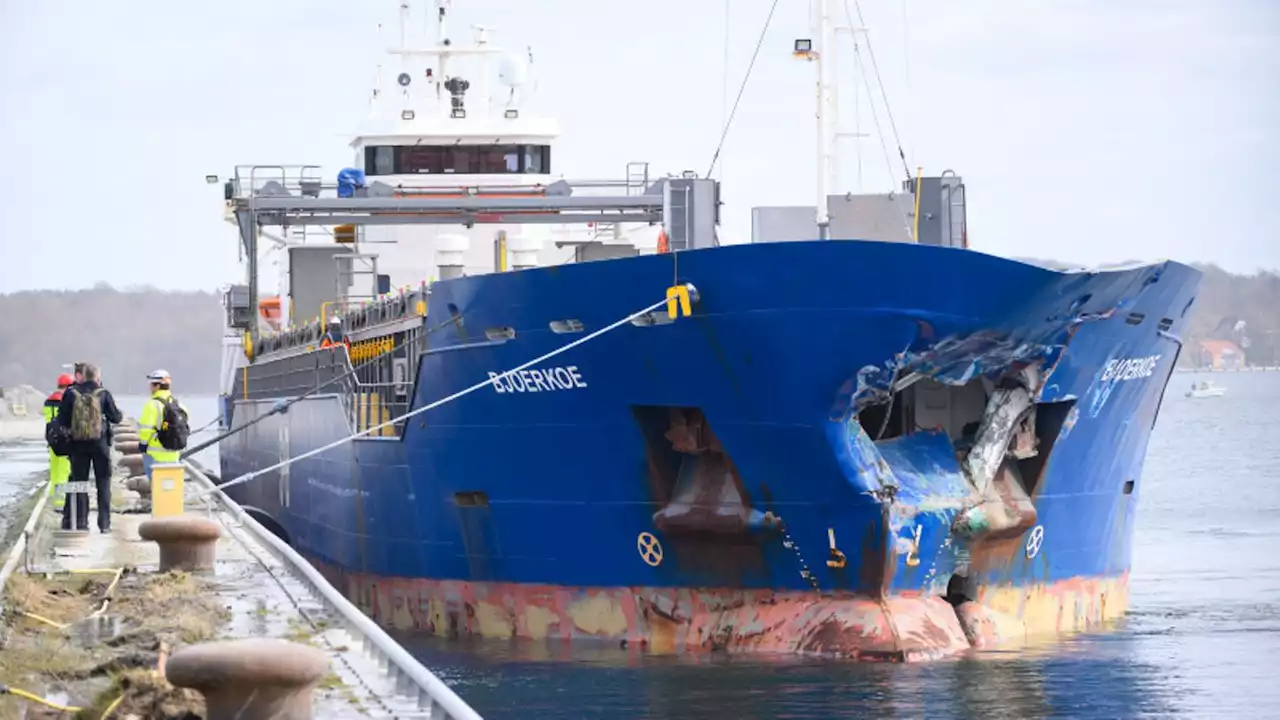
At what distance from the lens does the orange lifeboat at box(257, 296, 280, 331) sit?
34.8 metres

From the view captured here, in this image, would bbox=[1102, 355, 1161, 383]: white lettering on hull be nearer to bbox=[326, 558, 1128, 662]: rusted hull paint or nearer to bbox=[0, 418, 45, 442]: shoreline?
bbox=[326, 558, 1128, 662]: rusted hull paint

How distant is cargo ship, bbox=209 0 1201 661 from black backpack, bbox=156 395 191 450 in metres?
1.96

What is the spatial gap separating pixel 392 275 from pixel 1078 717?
15709 mm

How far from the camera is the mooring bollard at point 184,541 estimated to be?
47.4 feet

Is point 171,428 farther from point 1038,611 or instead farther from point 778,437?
point 1038,611

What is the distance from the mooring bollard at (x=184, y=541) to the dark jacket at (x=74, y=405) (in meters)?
2.77

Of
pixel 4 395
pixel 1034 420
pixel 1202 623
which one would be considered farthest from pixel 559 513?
pixel 4 395

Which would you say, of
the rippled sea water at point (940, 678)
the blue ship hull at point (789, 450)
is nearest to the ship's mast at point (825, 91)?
the blue ship hull at point (789, 450)

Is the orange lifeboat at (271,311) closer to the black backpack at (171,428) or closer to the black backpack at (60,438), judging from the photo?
the black backpack at (171,428)

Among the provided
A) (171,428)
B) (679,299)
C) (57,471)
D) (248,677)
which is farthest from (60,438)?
(248,677)

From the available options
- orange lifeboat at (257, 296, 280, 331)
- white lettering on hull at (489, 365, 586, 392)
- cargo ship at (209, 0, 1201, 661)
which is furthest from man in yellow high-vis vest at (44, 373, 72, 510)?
orange lifeboat at (257, 296, 280, 331)

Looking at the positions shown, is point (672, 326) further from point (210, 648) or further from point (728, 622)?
point (210, 648)

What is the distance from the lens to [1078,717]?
14703mm

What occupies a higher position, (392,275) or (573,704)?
(392,275)
